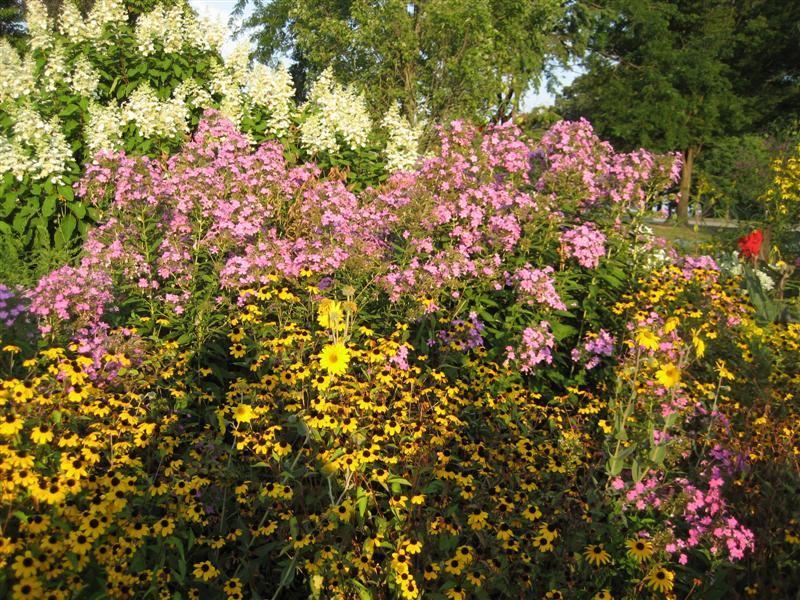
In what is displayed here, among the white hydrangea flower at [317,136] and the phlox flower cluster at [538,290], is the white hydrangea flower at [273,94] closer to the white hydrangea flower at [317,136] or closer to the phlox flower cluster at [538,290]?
the white hydrangea flower at [317,136]

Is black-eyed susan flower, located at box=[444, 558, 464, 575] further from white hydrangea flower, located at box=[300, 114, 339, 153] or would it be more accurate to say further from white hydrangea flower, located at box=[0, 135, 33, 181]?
white hydrangea flower, located at box=[300, 114, 339, 153]

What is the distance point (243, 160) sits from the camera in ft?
17.2

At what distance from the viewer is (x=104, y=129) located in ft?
20.9

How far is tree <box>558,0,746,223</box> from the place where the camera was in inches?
1038

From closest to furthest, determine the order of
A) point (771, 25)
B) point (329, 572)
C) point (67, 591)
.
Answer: point (67, 591) → point (329, 572) → point (771, 25)

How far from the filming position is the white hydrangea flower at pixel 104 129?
6.19 m

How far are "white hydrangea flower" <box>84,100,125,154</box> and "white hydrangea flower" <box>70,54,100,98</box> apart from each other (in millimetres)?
564

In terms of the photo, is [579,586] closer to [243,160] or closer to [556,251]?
[556,251]

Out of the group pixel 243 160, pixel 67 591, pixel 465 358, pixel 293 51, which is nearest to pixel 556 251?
pixel 465 358

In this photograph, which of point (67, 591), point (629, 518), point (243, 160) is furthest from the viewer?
point (243, 160)

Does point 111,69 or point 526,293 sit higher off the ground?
point 111,69

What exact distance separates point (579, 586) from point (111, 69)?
773 cm

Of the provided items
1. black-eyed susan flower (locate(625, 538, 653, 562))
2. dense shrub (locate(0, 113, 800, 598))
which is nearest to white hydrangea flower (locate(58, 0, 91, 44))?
dense shrub (locate(0, 113, 800, 598))

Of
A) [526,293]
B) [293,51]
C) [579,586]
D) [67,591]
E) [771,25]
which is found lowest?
[579,586]
